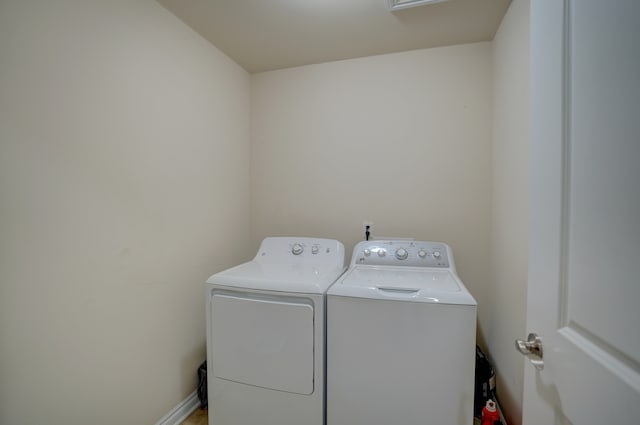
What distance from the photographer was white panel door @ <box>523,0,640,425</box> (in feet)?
1.41

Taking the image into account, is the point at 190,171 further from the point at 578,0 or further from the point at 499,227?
the point at 499,227

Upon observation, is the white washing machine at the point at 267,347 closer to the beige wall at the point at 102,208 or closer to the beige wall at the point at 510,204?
the beige wall at the point at 102,208

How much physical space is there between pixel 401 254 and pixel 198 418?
1.57 m

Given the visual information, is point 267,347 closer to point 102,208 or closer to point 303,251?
point 303,251

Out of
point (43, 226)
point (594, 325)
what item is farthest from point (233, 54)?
point (594, 325)

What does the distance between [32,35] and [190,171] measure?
2.74 ft

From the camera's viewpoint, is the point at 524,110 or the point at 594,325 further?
the point at 524,110

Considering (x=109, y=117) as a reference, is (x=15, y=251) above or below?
below

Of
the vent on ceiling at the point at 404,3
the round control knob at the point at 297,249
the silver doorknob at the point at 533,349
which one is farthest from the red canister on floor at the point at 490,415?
the vent on ceiling at the point at 404,3

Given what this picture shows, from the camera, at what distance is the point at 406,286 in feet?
4.18

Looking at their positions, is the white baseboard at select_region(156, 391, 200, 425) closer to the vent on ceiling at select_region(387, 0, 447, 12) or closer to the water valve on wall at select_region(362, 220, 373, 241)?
the water valve on wall at select_region(362, 220, 373, 241)

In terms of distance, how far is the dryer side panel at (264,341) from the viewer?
1293 millimetres

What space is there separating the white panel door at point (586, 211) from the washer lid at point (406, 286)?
1.52 ft

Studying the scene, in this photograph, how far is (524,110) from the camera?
4.22ft
